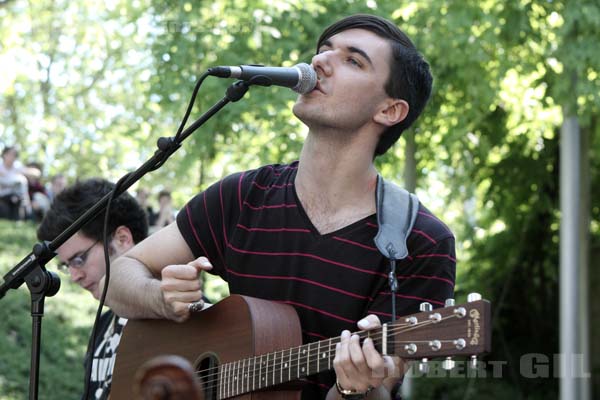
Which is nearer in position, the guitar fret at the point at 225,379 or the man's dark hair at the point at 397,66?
the guitar fret at the point at 225,379

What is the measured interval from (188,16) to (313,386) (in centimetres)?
471

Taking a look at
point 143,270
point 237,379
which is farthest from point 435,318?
point 143,270

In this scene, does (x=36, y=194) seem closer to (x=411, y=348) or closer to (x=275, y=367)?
(x=275, y=367)

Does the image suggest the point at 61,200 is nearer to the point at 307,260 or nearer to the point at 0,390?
the point at 307,260

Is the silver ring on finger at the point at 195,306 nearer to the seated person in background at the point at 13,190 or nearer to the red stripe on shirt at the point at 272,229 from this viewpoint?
the red stripe on shirt at the point at 272,229

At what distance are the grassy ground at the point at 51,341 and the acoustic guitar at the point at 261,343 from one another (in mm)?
4604

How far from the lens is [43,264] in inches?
133

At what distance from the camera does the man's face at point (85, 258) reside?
474 cm

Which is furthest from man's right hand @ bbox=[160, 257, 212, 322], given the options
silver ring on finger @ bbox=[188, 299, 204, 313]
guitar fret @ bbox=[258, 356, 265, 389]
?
guitar fret @ bbox=[258, 356, 265, 389]

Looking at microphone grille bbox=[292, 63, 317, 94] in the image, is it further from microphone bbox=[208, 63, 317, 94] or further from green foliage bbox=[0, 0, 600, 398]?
green foliage bbox=[0, 0, 600, 398]

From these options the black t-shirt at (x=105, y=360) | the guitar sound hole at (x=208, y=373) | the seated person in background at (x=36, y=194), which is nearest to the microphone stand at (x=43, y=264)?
the guitar sound hole at (x=208, y=373)

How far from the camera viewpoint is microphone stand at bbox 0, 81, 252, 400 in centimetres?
319

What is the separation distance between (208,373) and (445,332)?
113cm

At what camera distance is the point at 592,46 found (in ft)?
24.2
